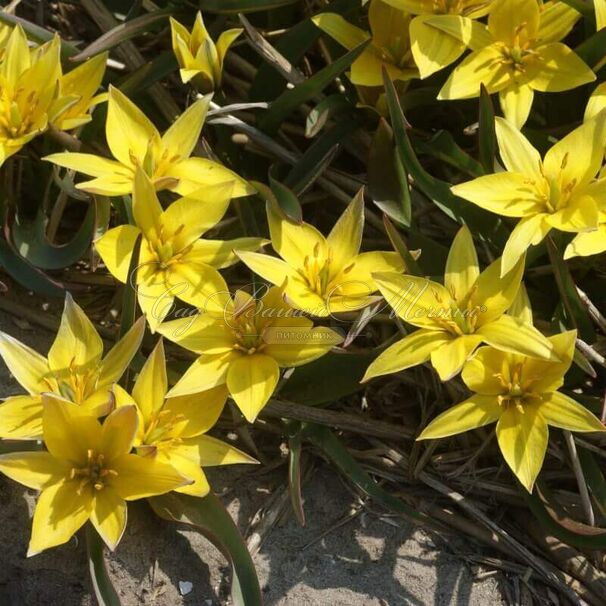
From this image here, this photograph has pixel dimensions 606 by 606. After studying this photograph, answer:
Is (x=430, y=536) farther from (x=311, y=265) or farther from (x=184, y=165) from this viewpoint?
(x=184, y=165)

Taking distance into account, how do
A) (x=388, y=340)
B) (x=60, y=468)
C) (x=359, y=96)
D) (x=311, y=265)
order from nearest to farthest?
(x=60, y=468), (x=311, y=265), (x=388, y=340), (x=359, y=96)

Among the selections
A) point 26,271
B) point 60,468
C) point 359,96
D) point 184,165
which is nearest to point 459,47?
point 359,96

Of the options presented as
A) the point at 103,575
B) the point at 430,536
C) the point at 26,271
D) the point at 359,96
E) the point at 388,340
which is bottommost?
the point at 430,536

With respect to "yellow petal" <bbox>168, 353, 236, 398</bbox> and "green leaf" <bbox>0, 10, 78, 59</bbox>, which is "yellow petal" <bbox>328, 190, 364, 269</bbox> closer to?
"yellow petal" <bbox>168, 353, 236, 398</bbox>

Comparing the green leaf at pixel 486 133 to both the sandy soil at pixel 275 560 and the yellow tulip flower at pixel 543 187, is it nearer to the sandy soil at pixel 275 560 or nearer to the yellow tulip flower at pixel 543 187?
the yellow tulip flower at pixel 543 187

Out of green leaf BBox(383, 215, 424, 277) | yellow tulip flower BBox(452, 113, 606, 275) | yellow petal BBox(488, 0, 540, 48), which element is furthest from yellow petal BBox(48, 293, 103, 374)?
yellow petal BBox(488, 0, 540, 48)

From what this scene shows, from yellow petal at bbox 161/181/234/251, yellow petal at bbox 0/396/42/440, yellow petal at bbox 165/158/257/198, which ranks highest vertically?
yellow petal at bbox 165/158/257/198

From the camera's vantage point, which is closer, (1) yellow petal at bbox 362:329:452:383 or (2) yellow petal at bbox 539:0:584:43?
(1) yellow petal at bbox 362:329:452:383
